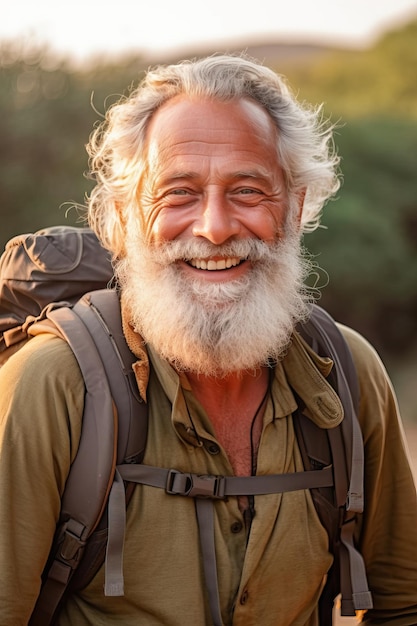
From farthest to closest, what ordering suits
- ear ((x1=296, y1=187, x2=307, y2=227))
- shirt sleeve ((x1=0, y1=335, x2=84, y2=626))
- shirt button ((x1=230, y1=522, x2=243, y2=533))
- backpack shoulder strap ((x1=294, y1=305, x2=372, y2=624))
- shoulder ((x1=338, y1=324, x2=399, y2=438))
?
ear ((x1=296, y1=187, x2=307, y2=227)) < shoulder ((x1=338, y1=324, x2=399, y2=438)) < backpack shoulder strap ((x1=294, y1=305, x2=372, y2=624)) < shirt button ((x1=230, y1=522, x2=243, y2=533)) < shirt sleeve ((x1=0, y1=335, x2=84, y2=626))

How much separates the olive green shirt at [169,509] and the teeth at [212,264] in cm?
27

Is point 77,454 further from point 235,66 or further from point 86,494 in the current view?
point 235,66

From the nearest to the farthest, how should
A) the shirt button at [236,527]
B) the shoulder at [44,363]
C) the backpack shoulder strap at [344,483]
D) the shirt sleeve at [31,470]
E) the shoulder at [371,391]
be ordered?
the shirt sleeve at [31,470], the shoulder at [44,363], the shirt button at [236,527], the backpack shoulder strap at [344,483], the shoulder at [371,391]

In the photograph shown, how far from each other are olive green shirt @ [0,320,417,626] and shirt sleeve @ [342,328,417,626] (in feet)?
0.21

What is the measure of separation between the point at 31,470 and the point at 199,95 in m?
1.14

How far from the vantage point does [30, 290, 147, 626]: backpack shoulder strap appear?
2.23m

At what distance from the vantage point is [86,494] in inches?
87.9

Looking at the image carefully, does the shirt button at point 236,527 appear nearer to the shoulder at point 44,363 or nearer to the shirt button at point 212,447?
the shirt button at point 212,447

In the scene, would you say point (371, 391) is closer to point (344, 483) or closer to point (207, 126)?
point (344, 483)

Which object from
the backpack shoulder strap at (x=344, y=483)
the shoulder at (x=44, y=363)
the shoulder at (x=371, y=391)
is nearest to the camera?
the shoulder at (x=44, y=363)

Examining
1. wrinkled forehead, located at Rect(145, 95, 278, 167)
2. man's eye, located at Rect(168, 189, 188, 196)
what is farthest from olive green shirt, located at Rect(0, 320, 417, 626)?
wrinkled forehead, located at Rect(145, 95, 278, 167)

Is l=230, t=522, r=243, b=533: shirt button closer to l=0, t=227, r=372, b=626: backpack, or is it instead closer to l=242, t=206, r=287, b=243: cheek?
l=0, t=227, r=372, b=626: backpack

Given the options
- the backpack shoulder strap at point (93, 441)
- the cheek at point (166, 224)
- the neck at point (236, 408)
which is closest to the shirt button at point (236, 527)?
the neck at point (236, 408)

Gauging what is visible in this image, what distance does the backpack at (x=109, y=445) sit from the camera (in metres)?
2.24
